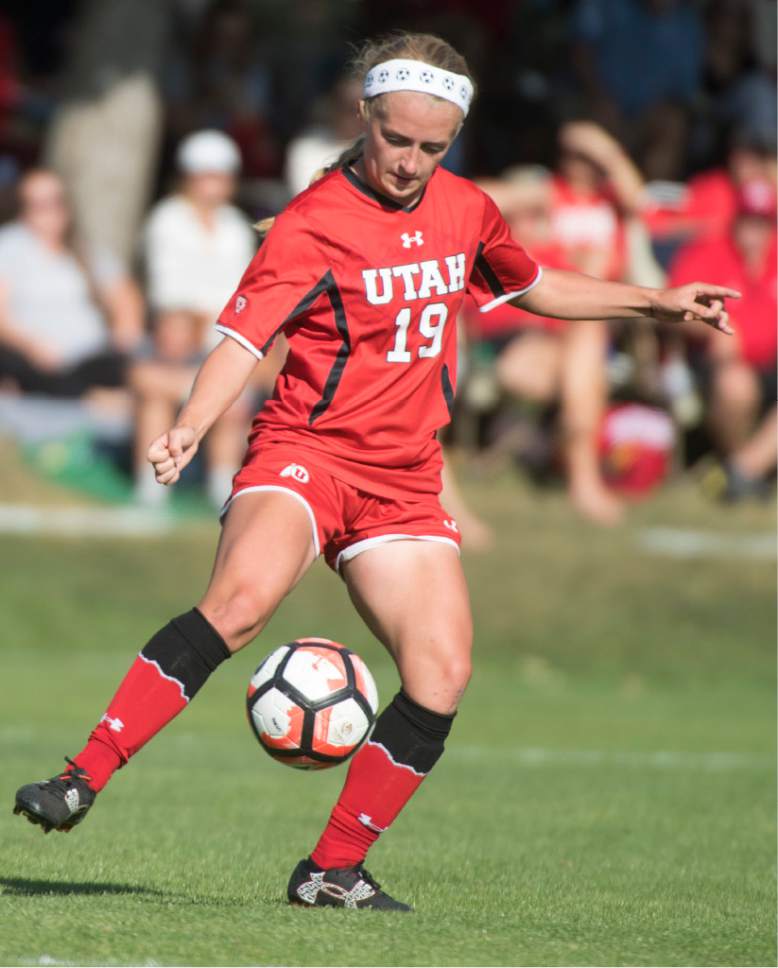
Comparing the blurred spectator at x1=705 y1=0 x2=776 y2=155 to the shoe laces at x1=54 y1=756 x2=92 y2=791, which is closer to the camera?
the shoe laces at x1=54 y1=756 x2=92 y2=791

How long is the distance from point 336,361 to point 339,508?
0.41 m

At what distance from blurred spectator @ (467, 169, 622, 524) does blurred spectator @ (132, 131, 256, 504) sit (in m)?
1.90

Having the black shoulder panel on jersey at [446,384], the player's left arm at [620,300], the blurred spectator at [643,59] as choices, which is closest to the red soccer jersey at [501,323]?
the blurred spectator at [643,59]

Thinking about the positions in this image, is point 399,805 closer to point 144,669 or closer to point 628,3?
point 144,669

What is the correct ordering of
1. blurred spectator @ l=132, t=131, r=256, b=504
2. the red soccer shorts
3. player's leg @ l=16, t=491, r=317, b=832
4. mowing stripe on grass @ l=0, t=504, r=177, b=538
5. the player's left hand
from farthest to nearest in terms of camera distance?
mowing stripe on grass @ l=0, t=504, r=177, b=538 → blurred spectator @ l=132, t=131, r=256, b=504 → the player's left hand → the red soccer shorts → player's leg @ l=16, t=491, r=317, b=832

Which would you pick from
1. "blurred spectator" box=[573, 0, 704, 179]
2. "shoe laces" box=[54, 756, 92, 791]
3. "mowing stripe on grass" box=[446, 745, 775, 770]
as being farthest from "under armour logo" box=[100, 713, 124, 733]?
"blurred spectator" box=[573, 0, 704, 179]

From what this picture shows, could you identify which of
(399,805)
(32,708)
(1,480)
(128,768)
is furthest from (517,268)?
(1,480)

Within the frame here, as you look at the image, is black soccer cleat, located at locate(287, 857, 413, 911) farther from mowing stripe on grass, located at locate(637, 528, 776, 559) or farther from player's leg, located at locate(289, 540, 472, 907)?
mowing stripe on grass, located at locate(637, 528, 776, 559)

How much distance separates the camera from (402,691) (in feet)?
17.4

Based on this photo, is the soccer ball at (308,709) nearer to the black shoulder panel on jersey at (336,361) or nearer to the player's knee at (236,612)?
the player's knee at (236,612)

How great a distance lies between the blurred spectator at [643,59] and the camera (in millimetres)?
15469

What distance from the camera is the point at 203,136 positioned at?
13.1m

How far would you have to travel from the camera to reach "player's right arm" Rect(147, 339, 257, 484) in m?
4.76

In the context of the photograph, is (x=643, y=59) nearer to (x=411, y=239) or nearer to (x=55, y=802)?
(x=411, y=239)
